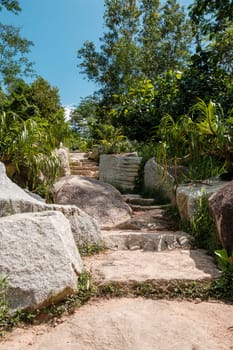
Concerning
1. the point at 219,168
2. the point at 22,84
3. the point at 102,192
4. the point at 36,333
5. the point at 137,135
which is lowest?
the point at 36,333

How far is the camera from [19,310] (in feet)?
5.44

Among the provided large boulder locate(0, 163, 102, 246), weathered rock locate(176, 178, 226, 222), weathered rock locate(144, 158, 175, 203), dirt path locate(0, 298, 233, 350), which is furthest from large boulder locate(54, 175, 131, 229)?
dirt path locate(0, 298, 233, 350)

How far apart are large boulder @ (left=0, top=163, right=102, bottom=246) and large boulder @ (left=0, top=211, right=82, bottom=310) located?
425 mm

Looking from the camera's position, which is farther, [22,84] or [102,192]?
[22,84]

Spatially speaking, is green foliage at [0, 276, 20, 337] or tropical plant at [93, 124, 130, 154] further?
tropical plant at [93, 124, 130, 154]

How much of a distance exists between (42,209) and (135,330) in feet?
4.18

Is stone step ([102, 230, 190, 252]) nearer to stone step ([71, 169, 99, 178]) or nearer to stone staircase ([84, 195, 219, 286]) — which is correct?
stone staircase ([84, 195, 219, 286])

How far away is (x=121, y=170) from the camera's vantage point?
6164 millimetres

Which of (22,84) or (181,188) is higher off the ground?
(22,84)

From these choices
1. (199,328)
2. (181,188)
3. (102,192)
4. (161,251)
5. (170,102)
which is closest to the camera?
(199,328)

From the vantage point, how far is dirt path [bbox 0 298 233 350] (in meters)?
1.45

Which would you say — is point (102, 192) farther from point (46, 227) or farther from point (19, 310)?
point (19, 310)

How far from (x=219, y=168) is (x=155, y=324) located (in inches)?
105

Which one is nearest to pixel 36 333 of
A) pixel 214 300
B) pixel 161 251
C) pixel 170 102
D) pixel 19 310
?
pixel 19 310
